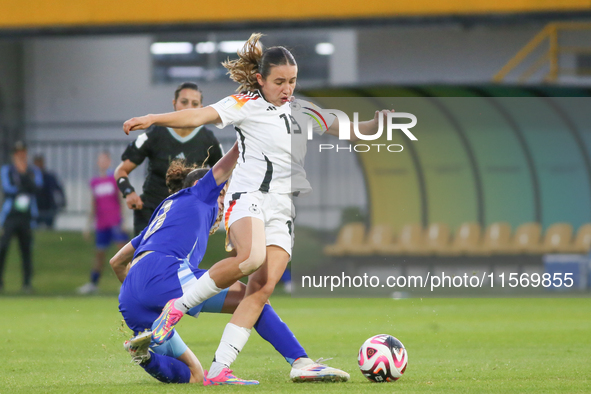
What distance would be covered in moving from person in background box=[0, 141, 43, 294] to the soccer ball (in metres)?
9.71

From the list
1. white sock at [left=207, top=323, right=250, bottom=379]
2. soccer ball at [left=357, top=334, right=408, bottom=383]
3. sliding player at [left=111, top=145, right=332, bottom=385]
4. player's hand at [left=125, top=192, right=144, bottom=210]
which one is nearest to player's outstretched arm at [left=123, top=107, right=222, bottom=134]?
sliding player at [left=111, top=145, right=332, bottom=385]

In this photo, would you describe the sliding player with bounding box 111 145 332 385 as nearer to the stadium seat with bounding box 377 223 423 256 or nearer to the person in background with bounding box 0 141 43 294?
the person in background with bounding box 0 141 43 294

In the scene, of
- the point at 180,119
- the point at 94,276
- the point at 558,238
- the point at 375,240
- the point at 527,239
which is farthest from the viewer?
the point at 375,240

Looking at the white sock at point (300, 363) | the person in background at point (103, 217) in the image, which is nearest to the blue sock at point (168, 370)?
the white sock at point (300, 363)

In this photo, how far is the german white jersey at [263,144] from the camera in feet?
15.0

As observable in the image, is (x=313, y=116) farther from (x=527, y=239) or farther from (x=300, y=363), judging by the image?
(x=527, y=239)

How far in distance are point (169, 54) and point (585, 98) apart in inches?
377

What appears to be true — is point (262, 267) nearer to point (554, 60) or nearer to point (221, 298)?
point (221, 298)

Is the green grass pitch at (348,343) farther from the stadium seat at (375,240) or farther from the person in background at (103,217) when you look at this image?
the stadium seat at (375,240)

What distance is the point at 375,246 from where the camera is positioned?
17.7 meters

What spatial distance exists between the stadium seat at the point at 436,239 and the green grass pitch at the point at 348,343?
4.40m

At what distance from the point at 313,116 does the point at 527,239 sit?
13.1 m

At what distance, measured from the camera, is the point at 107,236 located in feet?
44.4

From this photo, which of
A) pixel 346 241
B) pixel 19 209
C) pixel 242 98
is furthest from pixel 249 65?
pixel 346 241
